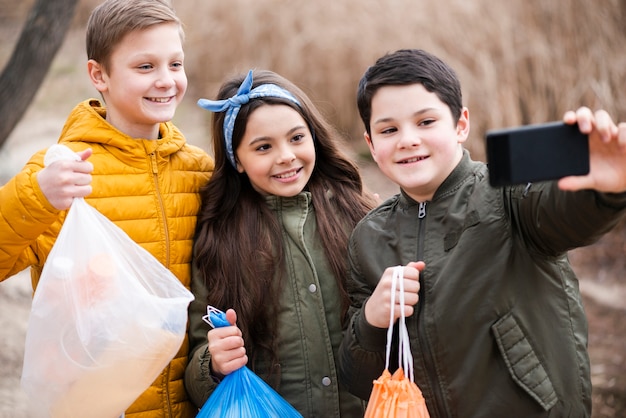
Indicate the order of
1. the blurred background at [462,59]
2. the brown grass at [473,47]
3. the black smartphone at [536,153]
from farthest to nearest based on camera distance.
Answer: the brown grass at [473,47], the blurred background at [462,59], the black smartphone at [536,153]

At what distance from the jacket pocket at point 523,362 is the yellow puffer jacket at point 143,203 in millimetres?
1164

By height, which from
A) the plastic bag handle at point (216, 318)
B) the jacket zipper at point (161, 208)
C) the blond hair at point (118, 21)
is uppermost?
the blond hair at point (118, 21)

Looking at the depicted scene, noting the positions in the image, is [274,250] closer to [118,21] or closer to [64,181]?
[64,181]

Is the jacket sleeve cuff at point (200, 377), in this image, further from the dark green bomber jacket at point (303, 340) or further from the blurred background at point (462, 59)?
the blurred background at point (462, 59)

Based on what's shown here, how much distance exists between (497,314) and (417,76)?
69 cm

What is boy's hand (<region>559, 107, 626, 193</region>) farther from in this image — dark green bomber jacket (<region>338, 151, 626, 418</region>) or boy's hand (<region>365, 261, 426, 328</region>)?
boy's hand (<region>365, 261, 426, 328</region>)

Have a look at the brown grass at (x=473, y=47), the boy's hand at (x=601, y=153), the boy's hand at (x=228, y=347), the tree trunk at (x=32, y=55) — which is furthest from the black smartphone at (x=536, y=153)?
the brown grass at (x=473, y=47)

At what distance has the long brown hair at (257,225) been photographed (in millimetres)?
2709

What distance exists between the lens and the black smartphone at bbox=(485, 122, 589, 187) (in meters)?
1.69

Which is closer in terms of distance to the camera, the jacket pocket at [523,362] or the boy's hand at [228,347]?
the jacket pocket at [523,362]

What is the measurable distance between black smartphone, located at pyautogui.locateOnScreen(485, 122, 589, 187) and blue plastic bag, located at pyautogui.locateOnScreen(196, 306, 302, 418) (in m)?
1.13

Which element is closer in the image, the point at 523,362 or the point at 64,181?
the point at 523,362

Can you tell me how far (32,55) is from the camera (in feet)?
14.2

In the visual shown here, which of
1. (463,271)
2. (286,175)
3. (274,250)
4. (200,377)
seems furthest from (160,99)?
(463,271)
